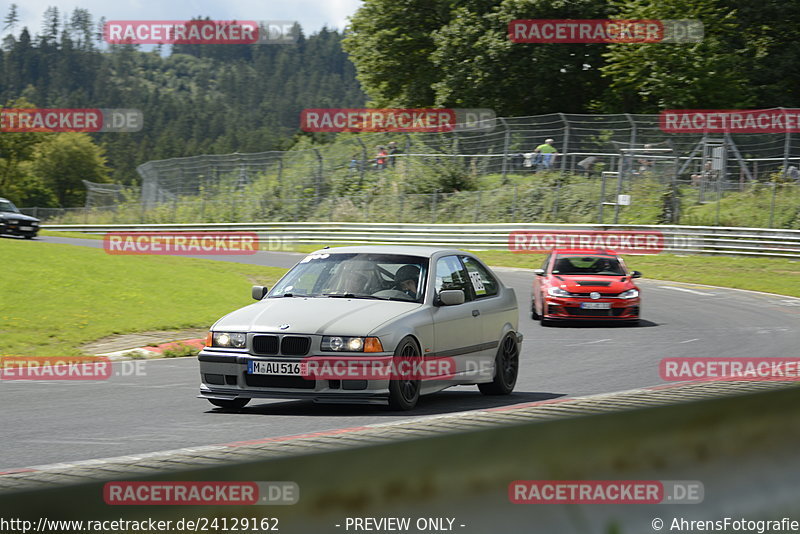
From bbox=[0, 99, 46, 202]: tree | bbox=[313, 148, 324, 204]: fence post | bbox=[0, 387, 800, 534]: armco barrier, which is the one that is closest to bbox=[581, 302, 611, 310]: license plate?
bbox=[0, 387, 800, 534]: armco barrier

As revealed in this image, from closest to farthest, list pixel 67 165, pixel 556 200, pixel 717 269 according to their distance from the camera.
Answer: pixel 717 269
pixel 556 200
pixel 67 165

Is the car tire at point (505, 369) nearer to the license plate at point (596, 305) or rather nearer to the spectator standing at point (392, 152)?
the license plate at point (596, 305)

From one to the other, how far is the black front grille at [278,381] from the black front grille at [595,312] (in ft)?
33.9

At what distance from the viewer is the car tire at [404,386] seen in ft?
28.2

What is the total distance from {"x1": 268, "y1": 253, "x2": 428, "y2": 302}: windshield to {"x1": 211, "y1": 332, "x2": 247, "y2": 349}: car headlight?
1.09m

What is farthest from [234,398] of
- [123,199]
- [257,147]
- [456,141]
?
[257,147]

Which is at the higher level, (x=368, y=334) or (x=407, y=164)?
(x=407, y=164)

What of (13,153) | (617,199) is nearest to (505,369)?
(617,199)

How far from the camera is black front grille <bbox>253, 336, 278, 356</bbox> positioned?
8.52 meters

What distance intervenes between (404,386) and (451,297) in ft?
3.49

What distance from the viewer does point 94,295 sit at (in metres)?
18.5

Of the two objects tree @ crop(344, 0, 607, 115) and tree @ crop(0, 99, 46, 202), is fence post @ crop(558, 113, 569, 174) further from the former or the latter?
tree @ crop(0, 99, 46, 202)

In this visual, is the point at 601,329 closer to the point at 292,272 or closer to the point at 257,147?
the point at 292,272

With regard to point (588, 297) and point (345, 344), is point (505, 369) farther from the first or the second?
point (588, 297)
